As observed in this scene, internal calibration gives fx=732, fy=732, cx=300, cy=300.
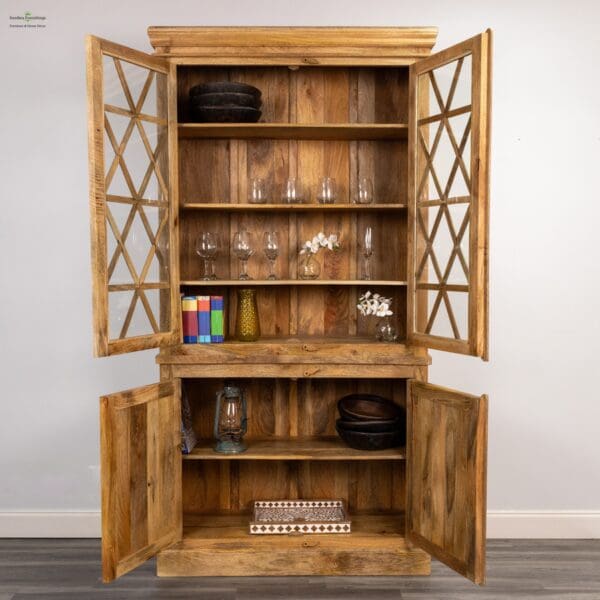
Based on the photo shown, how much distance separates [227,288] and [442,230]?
110cm

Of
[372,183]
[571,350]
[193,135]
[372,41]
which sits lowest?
[571,350]

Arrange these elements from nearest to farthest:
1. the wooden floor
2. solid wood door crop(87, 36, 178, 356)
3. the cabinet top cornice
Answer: solid wood door crop(87, 36, 178, 356) → the wooden floor → the cabinet top cornice

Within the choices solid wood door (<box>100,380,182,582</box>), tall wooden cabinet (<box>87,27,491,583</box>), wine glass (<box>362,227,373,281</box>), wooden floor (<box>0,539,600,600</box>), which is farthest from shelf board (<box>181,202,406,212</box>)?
wooden floor (<box>0,539,600,600</box>)

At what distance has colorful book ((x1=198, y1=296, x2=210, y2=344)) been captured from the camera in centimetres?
330

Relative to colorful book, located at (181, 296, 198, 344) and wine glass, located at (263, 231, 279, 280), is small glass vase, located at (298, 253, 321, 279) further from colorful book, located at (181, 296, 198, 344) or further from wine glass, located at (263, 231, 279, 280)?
colorful book, located at (181, 296, 198, 344)

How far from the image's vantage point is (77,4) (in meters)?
3.62

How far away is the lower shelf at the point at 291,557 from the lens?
10.6 feet

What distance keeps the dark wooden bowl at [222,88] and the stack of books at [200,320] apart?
922 millimetres

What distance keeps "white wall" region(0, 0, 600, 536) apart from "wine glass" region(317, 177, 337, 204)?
85 cm

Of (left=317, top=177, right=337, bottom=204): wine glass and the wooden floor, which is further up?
(left=317, top=177, right=337, bottom=204): wine glass

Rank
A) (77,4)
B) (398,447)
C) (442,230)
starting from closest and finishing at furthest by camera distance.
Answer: (442,230) < (398,447) < (77,4)

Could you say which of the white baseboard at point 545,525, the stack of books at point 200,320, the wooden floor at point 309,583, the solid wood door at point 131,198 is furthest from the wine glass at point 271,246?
the white baseboard at point 545,525

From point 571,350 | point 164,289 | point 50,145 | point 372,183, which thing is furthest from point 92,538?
point 571,350

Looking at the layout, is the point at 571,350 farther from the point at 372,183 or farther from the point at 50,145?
the point at 50,145
